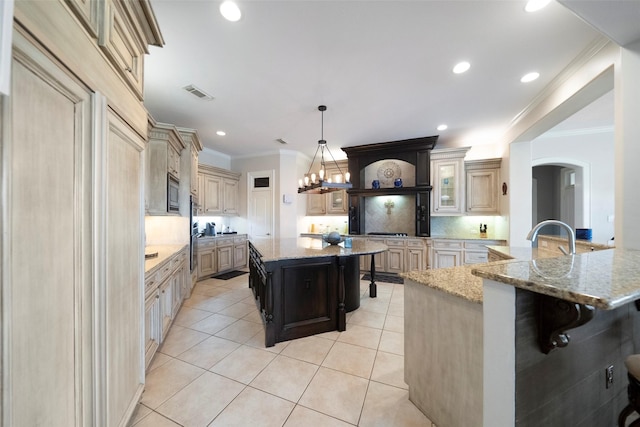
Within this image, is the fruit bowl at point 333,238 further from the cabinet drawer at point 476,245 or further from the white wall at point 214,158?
the white wall at point 214,158

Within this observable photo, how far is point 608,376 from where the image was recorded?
1191 mm

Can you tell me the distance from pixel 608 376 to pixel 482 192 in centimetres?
427

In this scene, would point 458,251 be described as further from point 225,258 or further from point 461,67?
point 225,258

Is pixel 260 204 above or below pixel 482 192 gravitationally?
below

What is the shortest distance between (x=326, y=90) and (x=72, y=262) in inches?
113

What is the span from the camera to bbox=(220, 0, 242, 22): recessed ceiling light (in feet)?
5.55

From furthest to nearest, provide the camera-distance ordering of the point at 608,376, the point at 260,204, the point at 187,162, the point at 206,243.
→ the point at 260,204 → the point at 206,243 → the point at 187,162 → the point at 608,376

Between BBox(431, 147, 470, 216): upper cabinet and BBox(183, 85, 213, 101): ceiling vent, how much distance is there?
14.4 ft

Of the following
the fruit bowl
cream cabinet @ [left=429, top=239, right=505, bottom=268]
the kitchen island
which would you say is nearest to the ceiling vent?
the kitchen island

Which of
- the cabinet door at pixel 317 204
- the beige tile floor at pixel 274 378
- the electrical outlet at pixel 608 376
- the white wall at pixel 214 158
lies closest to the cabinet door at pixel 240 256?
the cabinet door at pixel 317 204

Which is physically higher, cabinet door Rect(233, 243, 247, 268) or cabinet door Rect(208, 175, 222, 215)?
cabinet door Rect(208, 175, 222, 215)

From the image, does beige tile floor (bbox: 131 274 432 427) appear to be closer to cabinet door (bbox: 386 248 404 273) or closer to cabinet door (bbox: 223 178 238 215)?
cabinet door (bbox: 386 248 404 273)

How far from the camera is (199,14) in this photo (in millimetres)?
1790

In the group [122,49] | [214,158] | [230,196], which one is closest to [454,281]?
[122,49]
